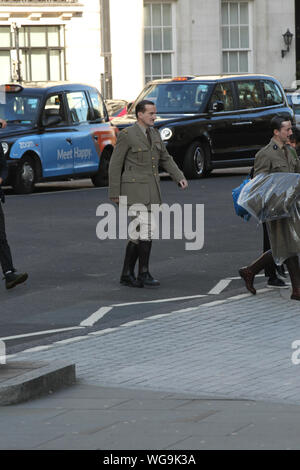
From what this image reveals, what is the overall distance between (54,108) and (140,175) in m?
10.1

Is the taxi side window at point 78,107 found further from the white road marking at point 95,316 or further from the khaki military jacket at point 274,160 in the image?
the white road marking at point 95,316

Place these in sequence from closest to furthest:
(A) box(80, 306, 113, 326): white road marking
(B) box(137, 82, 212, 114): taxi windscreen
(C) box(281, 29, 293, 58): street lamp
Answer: (A) box(80, 306, 113, 326): white road marking
(B) box(137, 82, 212, 114): taxi windscreen
(C) box(281, 29, 293, 58): street lamp

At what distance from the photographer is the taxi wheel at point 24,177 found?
20.5 meters

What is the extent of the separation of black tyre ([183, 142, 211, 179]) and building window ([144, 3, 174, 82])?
734 inches

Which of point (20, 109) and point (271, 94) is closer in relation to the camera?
point (20, 109)

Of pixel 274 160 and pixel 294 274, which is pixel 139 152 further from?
pixel 294 274

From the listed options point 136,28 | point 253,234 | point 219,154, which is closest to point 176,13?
point 136,28

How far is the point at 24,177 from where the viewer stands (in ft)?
67.8

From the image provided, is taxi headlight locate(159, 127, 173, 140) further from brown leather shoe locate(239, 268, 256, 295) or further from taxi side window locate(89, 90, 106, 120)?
brown leather shoe locate(239, 268, 256, 295)

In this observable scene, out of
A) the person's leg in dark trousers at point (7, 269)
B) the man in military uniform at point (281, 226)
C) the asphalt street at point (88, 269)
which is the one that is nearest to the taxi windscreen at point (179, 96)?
the asphalt street at point (88, 269)

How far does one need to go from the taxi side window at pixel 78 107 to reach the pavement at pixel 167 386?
39.4ft

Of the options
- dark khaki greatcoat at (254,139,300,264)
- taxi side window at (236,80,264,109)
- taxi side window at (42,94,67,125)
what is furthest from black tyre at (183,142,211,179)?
dark khaki greatcoat at (254,139,300,264)

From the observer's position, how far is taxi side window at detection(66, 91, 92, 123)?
2188cm

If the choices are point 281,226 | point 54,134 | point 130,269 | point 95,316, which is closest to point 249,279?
point 281,226
